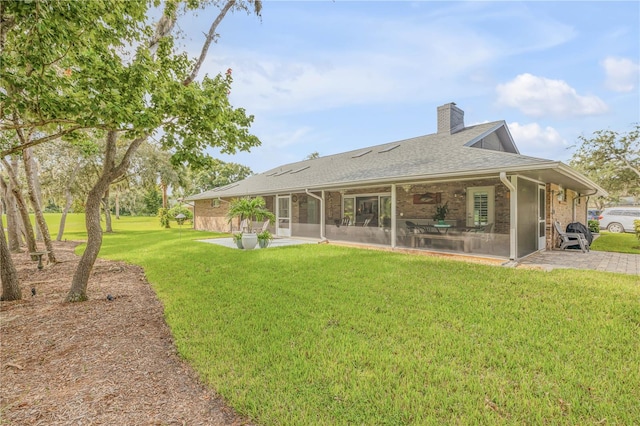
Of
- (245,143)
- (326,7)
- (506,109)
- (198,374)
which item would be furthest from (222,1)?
(506,109)

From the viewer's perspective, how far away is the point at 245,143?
605 cm

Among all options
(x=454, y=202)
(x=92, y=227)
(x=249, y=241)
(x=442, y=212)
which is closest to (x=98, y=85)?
(x=92, y=227)

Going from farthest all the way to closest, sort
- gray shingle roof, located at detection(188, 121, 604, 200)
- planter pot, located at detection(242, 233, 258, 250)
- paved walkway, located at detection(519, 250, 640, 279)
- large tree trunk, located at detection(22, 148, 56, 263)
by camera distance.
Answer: planter pot, located at detection(242, 233, 258, 250) → large tree trunk, located at detection(22, 148, 56, 263) → gray shingle roof, located at detection(188, 121, 604, 200) → paved walkway, located at detection(519, 250, 640, 279)

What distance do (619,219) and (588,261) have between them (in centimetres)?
1476

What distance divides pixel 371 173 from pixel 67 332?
9.41 m

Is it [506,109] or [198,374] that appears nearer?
[198,374]

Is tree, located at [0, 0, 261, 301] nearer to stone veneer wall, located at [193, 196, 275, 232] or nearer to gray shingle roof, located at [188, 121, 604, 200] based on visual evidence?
gray shingle roof, located at [188, 121, 604, 200]

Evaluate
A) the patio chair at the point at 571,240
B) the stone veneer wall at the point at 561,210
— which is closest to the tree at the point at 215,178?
the stone veneer wall at the point at 561,210

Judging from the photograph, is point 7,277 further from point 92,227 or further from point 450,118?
point 450,118

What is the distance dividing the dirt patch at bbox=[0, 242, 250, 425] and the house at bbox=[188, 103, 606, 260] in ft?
24.6

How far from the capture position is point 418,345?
335cm

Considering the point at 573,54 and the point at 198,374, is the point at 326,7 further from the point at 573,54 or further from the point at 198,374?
the point at 198,374

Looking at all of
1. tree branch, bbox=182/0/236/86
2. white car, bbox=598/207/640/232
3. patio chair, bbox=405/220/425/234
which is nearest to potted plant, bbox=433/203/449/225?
patio chair, bbox=405/220/425/234

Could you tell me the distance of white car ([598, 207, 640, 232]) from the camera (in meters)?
17.2
